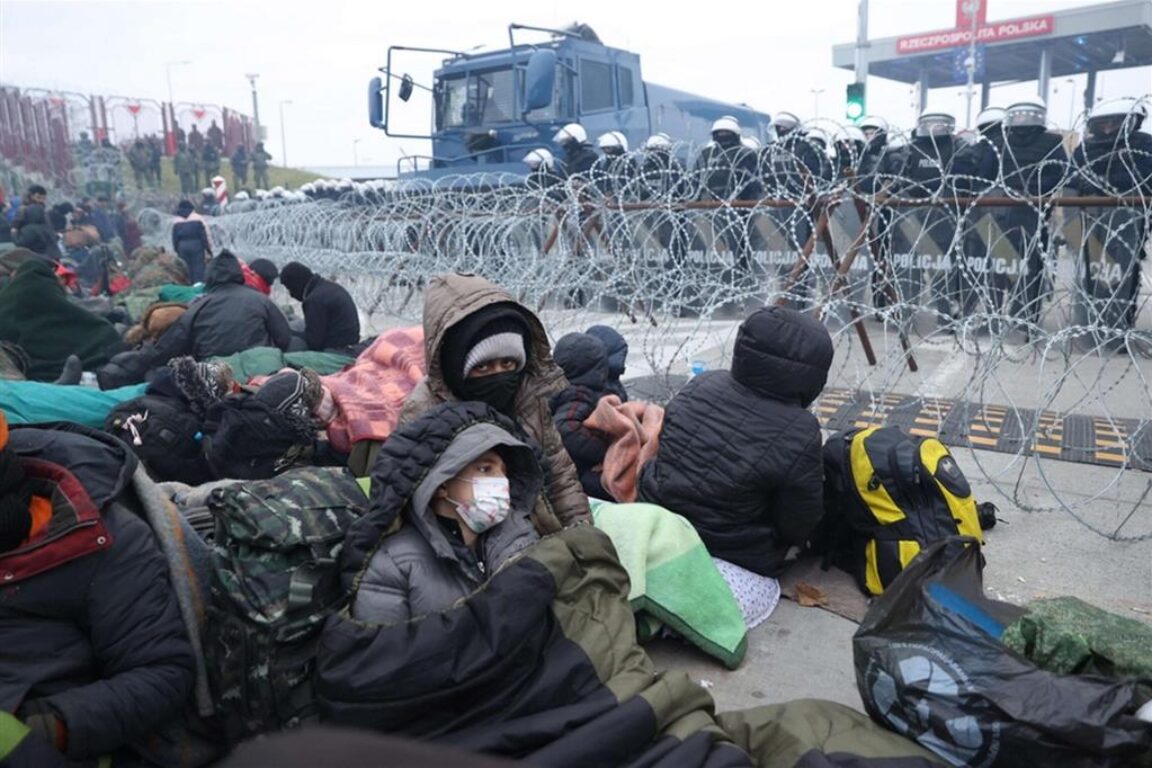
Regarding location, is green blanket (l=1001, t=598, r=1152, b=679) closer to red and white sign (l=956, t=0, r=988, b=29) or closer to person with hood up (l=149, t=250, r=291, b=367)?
person with hood up (l=149, t=250, r=291, b=367)

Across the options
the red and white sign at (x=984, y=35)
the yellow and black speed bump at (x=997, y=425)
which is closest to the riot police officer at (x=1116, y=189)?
the yellow and black speed bump at (x=997, y=425)

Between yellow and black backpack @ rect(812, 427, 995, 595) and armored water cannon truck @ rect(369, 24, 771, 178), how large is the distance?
8.88 meters

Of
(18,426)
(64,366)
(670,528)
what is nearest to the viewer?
(18,426)

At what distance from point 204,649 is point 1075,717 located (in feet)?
6.88

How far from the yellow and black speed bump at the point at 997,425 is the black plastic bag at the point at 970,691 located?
2.58 metres

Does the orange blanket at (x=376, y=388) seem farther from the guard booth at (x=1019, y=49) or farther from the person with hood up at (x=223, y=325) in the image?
the guard booth at (x=1019, y=49)

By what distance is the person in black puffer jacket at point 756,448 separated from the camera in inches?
120

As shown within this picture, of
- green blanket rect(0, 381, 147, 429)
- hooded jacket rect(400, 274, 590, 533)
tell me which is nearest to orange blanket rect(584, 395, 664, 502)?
hooded jacket rect(400, 274, 590, 533)

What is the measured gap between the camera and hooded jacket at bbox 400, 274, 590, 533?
9.18ft

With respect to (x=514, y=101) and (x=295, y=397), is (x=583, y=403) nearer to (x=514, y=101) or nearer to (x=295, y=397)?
(x=295, y=397)

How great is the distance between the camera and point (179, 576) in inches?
86.8

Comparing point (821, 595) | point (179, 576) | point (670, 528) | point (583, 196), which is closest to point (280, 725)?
point (179, 576)

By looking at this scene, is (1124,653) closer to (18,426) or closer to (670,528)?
(670,528)

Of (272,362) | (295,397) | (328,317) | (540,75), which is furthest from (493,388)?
(540,75)
